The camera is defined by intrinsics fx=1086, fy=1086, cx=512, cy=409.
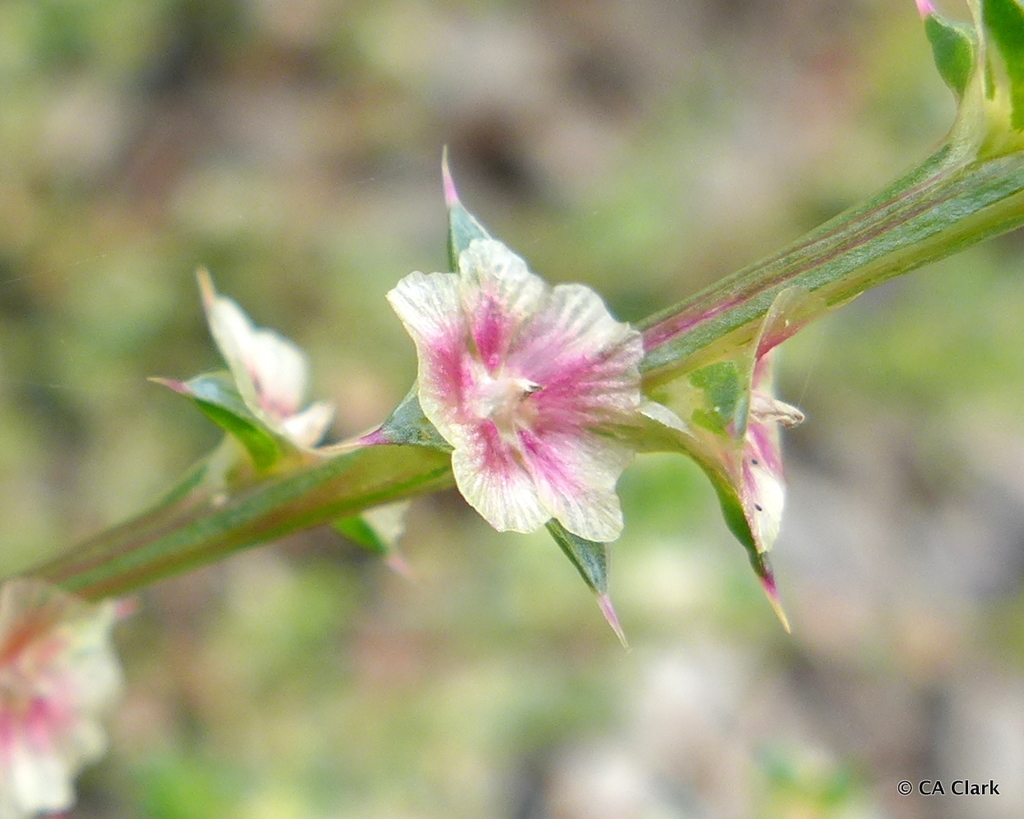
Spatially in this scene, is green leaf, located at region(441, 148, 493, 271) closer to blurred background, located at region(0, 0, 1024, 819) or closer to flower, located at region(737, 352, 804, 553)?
flower, located at region(737, 352, 804, 553)

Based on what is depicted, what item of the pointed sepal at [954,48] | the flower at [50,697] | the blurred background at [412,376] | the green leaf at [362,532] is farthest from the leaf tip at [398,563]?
the blurred background at [412,376]

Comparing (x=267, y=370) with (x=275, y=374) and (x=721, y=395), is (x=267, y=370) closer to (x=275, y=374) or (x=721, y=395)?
(x=275, y=374)

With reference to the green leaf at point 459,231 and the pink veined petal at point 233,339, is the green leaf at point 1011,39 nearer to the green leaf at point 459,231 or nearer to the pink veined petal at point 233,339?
the green leaf at point 459,231

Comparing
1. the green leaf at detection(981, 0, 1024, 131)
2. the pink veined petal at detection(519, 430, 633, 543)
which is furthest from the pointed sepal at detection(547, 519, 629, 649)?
the green leaf at detection(981, 0, 1024, 131)

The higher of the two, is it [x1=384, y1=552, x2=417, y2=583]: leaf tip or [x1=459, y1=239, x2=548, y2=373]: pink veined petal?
[x1=459, y1=239, x2=548, y2=373]: pink veined petal

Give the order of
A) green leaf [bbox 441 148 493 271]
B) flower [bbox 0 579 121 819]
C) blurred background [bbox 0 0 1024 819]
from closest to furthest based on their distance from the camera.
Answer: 1. green leaf [bbox 441 148 493 271]
2. flower [bbox 0 579 121 819]
3. blurred background [bbox 0 0 1024 819]
